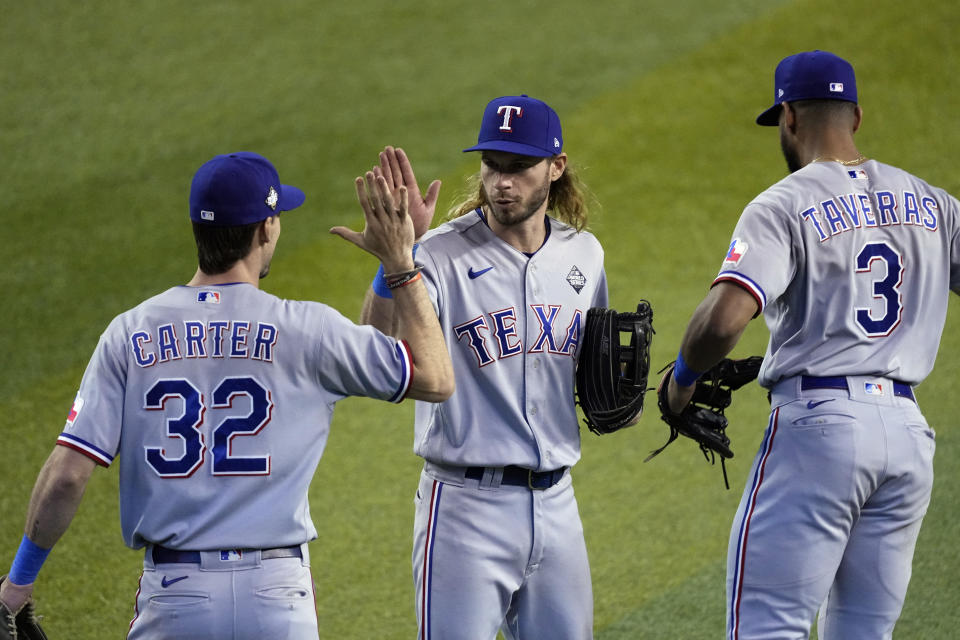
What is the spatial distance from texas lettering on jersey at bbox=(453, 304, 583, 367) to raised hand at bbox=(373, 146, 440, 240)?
1.16 feet

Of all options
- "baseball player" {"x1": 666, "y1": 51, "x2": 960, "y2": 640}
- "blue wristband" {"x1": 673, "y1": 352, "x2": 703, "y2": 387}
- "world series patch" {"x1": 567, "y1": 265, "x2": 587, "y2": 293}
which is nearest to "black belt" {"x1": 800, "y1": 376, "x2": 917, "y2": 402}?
"baseball player" {"x1": 666, "y1": 51, "x2": 960, "y2": 640}

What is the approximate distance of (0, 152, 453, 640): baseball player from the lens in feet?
9.13

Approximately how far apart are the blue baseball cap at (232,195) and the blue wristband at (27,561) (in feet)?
3.17

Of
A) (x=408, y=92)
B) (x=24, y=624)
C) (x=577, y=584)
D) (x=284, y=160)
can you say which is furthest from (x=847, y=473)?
(x=408, y=92)

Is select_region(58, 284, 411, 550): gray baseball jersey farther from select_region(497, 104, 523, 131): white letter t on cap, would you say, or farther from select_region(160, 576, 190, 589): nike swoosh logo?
select_region(497, 104, 523, 131): white letter t on cap

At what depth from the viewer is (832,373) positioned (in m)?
3.30

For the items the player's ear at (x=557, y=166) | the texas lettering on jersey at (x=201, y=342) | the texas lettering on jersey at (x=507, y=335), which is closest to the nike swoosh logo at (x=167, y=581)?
the texas lettering on jersey at (x=201, y=342)

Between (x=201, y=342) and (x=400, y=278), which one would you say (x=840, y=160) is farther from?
(x=201, y=342)

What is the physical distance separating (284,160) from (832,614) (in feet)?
25.8

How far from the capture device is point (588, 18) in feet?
42.4

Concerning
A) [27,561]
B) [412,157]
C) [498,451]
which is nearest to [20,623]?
[27,561]

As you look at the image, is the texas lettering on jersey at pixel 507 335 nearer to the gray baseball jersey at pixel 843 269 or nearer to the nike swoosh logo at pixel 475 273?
the nike swoosh logo at pixel 475 273

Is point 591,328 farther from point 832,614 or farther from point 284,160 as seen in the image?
point 284,160

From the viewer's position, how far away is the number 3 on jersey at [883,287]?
11.0 feet
